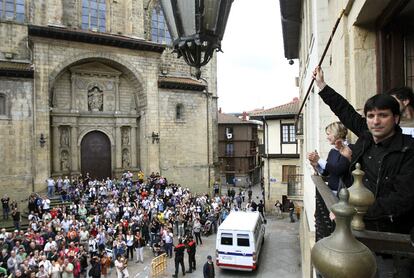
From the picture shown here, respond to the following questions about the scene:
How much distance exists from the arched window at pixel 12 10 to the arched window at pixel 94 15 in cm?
419

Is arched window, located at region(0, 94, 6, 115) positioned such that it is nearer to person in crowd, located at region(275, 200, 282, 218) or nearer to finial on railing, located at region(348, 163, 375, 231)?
person in crowd, located at region(275, 200, 282, 218)

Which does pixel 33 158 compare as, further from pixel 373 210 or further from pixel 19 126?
pixel 373 210

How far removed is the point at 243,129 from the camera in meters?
53.0

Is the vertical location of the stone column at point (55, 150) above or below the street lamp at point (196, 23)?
below

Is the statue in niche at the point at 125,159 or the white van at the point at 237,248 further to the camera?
the statue in niche at the point at 125,159

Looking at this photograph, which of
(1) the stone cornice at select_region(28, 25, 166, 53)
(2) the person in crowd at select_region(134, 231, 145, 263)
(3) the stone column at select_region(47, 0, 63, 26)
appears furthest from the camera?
(3) the stone column at select_region(47, 0, 63, 26)

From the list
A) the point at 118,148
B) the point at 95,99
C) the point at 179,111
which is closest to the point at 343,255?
the point at 95,99

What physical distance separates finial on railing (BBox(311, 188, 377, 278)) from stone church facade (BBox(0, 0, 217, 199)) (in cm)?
2457

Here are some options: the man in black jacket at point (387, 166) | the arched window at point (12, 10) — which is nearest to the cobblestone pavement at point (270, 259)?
the man in black jacket at point (387, 166)

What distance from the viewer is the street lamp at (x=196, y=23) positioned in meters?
3.41

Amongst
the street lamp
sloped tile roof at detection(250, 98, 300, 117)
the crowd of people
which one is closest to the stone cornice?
the crowd of people

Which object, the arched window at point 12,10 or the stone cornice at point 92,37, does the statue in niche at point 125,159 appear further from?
the arched window at point 12,10

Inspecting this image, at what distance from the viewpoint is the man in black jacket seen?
2152 mm

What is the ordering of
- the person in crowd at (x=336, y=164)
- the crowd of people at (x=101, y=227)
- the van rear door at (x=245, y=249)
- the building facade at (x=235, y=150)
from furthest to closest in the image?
the building facade at (x=235, y=150) → the van rear door at (x=245, y=249) → the crowd of people at (x=101, y=227) → the person in crowd at (x=336, y=164)
